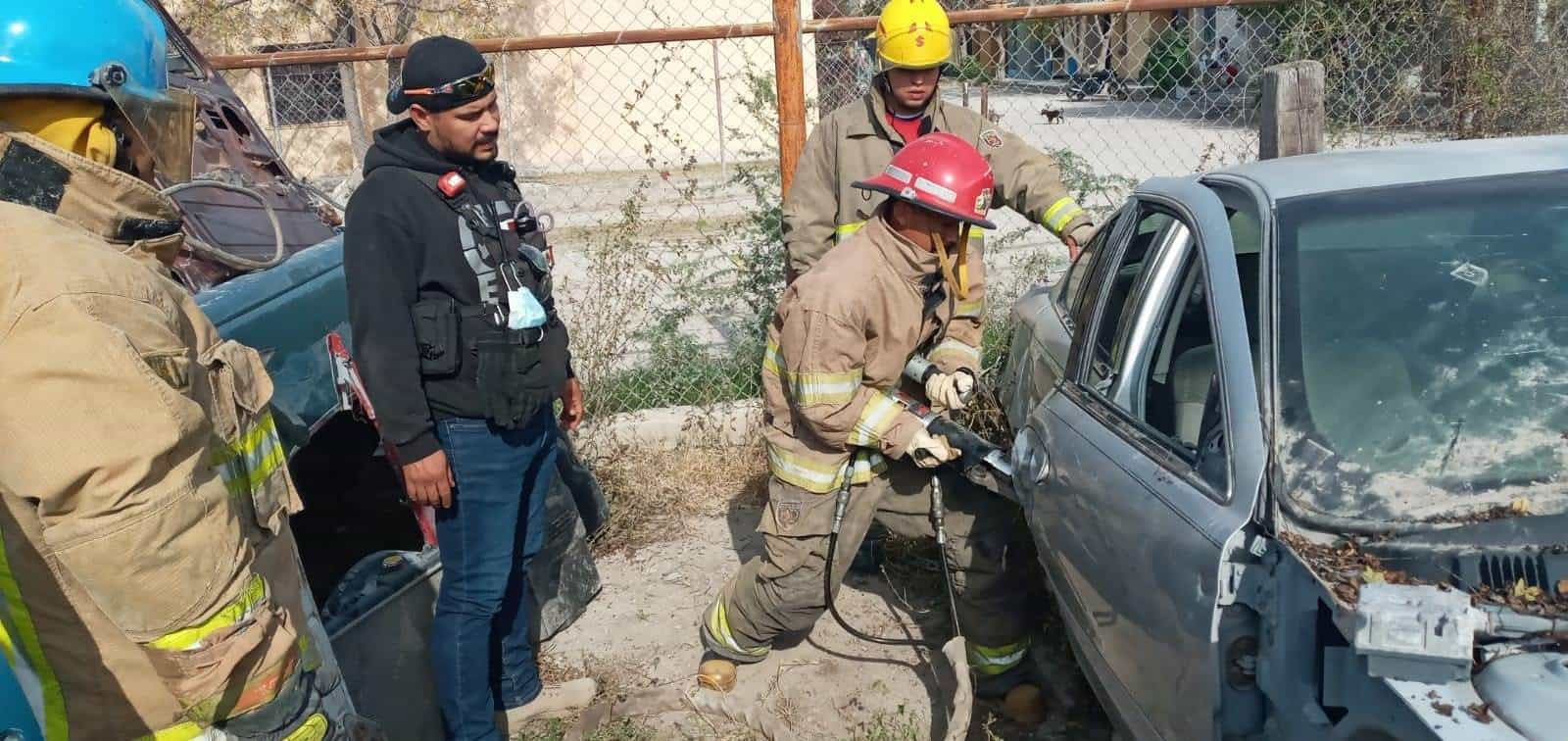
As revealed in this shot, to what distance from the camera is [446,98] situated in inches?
102

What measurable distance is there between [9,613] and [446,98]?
1.47 meters

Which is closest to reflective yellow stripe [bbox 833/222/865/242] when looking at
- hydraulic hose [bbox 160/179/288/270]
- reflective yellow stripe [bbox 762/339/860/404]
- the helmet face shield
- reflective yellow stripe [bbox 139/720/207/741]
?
reflective yellow stripe [bbox 762/339/860/404]

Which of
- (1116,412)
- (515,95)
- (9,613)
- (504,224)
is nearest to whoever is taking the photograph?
(9,613)

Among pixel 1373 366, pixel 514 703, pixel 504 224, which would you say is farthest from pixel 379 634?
pixel 1373 366

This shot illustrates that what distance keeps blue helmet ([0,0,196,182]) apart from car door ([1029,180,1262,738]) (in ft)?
6.40

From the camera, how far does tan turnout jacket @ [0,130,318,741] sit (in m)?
1.37

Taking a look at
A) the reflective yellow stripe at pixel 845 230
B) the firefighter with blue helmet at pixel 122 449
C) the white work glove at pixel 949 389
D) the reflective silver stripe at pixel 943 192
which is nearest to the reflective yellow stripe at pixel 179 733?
the firefighter with blue helmet at pixel 122 449

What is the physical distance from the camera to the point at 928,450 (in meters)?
3.05

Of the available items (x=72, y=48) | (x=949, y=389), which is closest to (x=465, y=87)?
(x=72, y=48)

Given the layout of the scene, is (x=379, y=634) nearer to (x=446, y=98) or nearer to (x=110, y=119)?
Answer: (x=446, y=98)

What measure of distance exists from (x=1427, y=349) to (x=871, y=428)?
1373 mm

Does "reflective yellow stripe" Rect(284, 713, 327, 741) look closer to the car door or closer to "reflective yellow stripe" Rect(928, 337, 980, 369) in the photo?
the car door

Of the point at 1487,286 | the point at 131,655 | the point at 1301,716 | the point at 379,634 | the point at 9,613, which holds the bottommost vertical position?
the point at 379,634

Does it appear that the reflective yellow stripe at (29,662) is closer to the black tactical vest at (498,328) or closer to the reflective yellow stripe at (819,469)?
the black tactical vest at (498,328)
